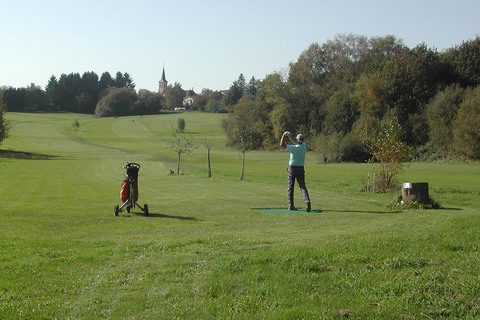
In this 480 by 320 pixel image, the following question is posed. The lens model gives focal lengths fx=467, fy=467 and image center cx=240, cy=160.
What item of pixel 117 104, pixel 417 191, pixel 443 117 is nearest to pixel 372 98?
pixel 443 117

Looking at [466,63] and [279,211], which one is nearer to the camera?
[279,211]

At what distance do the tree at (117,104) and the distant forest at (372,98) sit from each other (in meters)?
63.8

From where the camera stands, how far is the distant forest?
2463 inches

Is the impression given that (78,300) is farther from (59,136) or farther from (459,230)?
(59,136)

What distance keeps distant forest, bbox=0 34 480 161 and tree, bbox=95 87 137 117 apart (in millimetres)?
63750

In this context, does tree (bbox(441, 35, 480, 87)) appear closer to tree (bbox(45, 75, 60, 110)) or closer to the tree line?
the tree line

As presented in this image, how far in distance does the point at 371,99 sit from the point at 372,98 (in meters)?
0.22

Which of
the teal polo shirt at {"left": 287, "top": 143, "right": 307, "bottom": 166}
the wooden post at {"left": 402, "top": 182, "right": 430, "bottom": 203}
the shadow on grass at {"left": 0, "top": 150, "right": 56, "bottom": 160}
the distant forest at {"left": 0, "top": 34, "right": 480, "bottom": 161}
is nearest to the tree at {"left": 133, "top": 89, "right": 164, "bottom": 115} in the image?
the distant forest at {"left": 0, "top": 34, "right": 480, "bottom": 161}

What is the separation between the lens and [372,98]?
7156 centimetres

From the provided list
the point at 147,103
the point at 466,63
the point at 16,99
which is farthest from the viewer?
the point at 147,103

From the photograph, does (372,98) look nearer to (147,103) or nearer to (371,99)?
(371,99)

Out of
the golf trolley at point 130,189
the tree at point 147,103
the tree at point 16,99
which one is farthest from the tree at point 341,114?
the tree at point 16,99

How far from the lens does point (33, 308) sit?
5.17 m

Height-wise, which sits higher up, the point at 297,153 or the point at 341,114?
the point at 341,114
